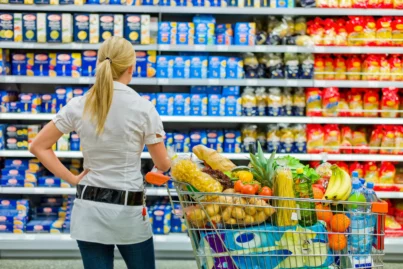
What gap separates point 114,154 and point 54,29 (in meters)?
2.58

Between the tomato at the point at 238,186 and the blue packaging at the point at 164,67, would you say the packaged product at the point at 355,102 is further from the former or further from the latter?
the tomato at the point at 238,186

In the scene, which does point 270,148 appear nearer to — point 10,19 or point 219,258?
point 10,19

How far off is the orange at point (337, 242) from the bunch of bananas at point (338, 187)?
13 centimetres

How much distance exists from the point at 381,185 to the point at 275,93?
3.65ft

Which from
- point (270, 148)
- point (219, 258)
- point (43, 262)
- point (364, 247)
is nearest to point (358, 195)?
point (364, 247)

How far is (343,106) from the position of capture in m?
4.88

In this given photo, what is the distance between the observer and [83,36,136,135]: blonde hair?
90.9 inches

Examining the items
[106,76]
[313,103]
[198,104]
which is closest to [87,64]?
[198,104]

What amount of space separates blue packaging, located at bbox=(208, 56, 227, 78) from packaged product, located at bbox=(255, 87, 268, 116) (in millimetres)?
323

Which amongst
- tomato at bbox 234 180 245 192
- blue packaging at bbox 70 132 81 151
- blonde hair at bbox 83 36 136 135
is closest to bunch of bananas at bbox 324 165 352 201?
tomato at bbox 234 180 245 192

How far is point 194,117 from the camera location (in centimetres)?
470

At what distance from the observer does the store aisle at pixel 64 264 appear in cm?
455

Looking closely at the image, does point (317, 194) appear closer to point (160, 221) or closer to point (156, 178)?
point (156, 178)

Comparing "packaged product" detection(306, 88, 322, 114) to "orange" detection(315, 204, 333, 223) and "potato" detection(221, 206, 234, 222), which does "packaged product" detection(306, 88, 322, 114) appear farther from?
"potato" detection(221, 206, 234, 222)
